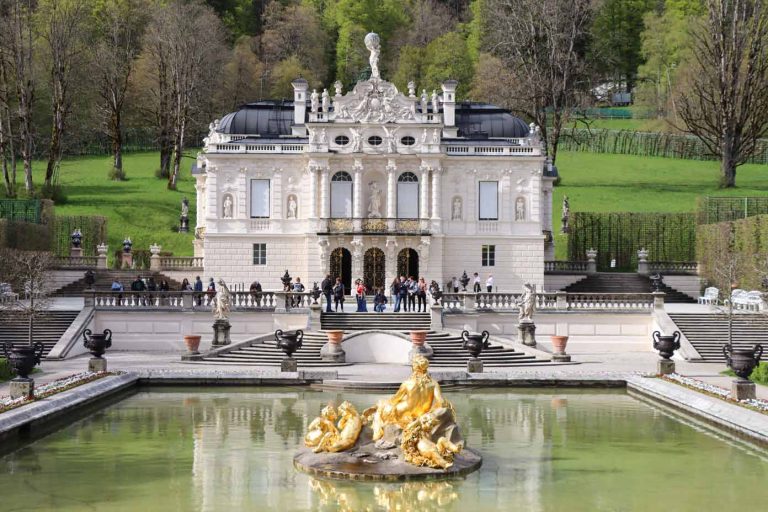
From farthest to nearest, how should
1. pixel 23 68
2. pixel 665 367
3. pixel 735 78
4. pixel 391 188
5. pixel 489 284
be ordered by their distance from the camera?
pixel 735 78, pixel 23 68, pixel 391 188, pixel 489 284, pixel 665 367

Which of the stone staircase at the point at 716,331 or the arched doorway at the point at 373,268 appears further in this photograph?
the arched doorway at the point at 373,268

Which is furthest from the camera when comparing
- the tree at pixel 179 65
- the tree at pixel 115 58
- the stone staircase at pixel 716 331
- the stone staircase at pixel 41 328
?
the tree at pixel 115 58

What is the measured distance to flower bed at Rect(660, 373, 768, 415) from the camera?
2392cm

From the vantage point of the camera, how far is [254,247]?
50062 mm

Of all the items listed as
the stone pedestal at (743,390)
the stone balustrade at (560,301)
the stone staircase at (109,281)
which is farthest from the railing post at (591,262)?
the stone pedestal at (743,390)

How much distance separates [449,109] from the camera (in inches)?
2066

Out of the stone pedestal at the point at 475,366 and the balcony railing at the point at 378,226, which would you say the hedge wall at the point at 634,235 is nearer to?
the balcony railing at the point at 378,226

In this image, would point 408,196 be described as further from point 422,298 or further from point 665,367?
point 665,367

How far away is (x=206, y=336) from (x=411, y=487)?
24296mm

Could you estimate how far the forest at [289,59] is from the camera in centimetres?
6706

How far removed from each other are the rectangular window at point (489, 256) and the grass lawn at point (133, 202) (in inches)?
670

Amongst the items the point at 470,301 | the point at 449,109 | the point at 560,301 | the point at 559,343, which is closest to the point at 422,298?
the point at 470,301

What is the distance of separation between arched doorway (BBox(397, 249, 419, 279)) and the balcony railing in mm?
1044

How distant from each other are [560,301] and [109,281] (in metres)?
20.1
